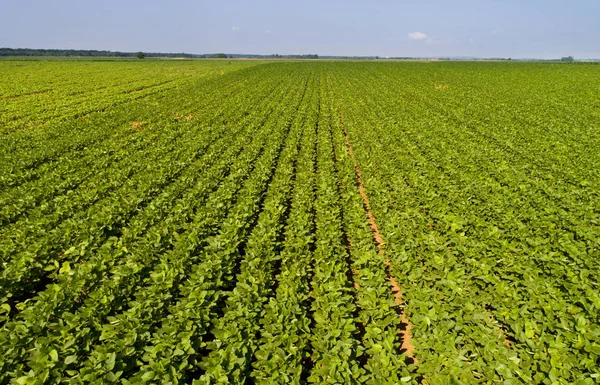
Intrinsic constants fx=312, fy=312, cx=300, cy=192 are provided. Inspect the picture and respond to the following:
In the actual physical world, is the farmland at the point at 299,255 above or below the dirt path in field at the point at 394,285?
above

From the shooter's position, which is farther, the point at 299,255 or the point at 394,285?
the point at 394,285

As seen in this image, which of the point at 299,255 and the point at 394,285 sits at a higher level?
the point at 299,255

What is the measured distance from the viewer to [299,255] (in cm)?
701

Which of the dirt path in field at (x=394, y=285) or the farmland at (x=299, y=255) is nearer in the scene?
the farmland at (x=299, y=255)

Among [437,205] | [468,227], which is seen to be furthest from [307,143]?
[468,227]

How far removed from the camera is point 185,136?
18.3m

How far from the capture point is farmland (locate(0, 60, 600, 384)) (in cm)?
416

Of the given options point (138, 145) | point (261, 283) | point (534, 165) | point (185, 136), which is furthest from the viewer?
point (185, 136)

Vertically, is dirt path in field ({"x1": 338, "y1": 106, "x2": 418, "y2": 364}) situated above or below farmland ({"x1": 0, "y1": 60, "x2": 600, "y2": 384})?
below

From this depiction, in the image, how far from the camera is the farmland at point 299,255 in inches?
164

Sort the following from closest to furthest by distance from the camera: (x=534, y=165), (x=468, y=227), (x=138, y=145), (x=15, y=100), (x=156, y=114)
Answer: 1. (x=468, y=227)
2. (x=534, y=165)
3. (x=138, y=145)
4. (x=156, y=114)
5. (x=15, y=100)

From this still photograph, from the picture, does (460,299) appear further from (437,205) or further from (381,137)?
(381,137)

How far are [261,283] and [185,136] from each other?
14698 mm

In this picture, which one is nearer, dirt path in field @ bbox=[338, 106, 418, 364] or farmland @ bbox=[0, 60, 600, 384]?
farmland @ bbox=[0, 60, 600, 384]
